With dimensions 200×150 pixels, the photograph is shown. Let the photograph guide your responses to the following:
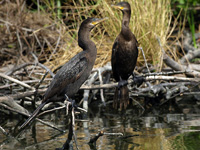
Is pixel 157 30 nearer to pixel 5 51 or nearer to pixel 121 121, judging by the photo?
pixel 121 121

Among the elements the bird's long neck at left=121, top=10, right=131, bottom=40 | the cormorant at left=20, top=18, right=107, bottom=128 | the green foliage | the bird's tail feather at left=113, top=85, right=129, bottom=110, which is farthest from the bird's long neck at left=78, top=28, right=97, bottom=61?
the green foliage

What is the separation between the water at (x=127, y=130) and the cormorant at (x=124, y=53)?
19.6 inches

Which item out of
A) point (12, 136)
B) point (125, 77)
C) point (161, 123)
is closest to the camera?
point (12, 136)

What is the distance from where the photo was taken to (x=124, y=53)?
17.1ft

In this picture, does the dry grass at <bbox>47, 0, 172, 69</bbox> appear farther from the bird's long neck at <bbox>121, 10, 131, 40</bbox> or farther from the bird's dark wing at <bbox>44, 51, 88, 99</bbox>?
the bird's dark wing at <bbox>44, 51, 88, 99</bbox>

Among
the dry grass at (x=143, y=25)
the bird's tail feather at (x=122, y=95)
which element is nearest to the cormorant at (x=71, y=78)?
the bird's tail feather at (x=122, y=95)

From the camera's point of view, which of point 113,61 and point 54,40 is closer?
point 113,61

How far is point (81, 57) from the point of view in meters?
4.11

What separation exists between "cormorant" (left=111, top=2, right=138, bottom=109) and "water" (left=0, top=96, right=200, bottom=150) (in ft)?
1.64

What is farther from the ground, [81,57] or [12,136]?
[81,57]

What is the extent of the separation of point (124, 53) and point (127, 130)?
1.10m

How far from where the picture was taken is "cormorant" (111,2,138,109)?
5.18m

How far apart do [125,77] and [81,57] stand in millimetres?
1633

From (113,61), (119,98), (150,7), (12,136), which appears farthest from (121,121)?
A: (150,7)
